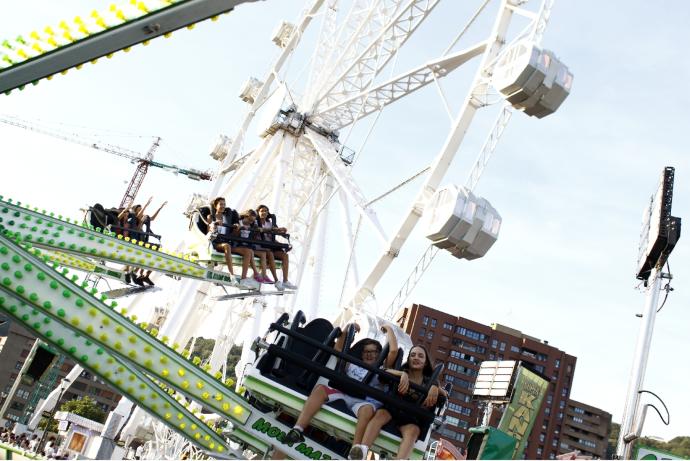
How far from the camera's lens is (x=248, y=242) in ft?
35.2

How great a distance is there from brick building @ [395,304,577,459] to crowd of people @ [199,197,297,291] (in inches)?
2393

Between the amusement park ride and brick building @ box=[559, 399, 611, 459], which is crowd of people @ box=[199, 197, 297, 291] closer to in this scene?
the amusement park ride

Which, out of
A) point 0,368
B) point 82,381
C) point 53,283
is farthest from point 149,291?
point 82,381

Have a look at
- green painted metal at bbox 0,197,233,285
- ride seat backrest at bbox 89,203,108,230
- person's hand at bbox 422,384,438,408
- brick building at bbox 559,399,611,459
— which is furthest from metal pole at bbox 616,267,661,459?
brick building at bbox 559,399,611,459

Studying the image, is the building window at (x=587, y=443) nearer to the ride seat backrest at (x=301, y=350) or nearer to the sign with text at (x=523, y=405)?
the sign with text at (x=523, y=405)

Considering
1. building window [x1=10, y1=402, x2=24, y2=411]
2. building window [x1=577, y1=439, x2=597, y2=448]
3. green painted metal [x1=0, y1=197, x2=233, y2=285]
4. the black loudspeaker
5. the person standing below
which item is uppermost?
building window [x1=577, y1=439, x2=597, y2=448]

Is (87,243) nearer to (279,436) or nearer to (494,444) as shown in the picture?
(279,436)

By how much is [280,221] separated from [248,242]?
5.65 meters

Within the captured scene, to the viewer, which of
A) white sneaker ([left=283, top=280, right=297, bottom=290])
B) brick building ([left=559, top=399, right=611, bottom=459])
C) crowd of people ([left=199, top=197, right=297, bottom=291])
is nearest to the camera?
crowd of people ([left=199, top=197, right=297, bottom=291])

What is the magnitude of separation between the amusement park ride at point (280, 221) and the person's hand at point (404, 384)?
0.10 metres

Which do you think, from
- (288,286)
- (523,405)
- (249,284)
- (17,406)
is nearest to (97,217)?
(249,284)

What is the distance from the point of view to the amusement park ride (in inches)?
185

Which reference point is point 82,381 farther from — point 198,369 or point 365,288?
point 198,369

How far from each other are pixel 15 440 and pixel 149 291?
13.8 meters
